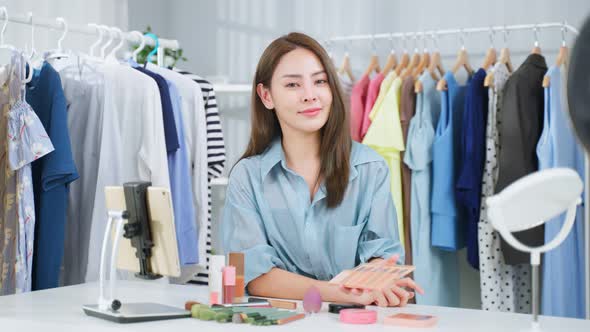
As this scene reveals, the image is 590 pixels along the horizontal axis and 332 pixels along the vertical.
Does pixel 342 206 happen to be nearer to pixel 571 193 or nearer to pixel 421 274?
pixel 571 193

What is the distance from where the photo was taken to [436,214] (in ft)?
11.7

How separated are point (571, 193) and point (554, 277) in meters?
2.06

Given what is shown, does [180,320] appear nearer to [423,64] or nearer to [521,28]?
[423,64]

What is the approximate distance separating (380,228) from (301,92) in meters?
0.45

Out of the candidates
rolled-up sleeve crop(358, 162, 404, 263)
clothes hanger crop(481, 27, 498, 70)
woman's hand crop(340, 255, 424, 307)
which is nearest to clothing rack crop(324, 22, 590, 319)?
clothes hanger crop(481, 27, 498, 70)

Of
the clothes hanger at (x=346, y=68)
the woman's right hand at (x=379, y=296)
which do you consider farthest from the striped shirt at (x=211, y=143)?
the woman's right hand at (x=379, y=296)

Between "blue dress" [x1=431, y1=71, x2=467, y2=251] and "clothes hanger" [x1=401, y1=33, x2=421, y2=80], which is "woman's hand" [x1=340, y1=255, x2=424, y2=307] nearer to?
"blue dress" [x1=431, y1=71, x2=467, y2=251]

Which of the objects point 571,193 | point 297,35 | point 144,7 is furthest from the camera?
point 144,7

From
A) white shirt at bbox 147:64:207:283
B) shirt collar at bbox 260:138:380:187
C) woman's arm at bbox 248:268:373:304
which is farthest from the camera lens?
white shirt at bbox 147:64:207:283

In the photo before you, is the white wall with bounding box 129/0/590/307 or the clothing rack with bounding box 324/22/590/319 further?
the white wall with bounding box 129/0/590/307

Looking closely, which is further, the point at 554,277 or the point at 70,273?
the point at 554,277

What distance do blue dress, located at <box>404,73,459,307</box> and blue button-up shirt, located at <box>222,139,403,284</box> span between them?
130 centimetres

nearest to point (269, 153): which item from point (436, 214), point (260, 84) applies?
point (260, 84)

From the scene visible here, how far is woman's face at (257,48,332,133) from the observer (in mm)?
2250
